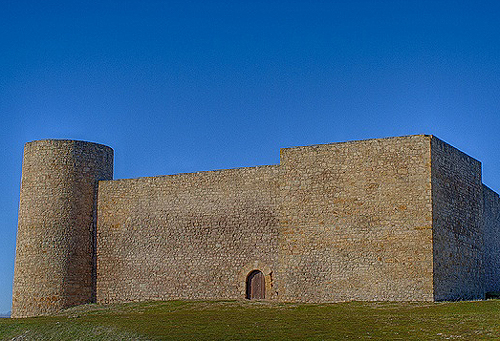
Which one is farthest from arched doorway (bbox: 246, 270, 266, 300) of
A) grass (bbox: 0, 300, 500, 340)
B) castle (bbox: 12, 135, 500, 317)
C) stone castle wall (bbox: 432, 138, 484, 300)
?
stone castle wall (bbox: 432, 138, 484, 300)

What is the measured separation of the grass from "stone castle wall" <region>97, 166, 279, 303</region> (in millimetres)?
1577


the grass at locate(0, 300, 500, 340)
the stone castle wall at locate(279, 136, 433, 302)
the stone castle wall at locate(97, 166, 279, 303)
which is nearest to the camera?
the grass at locate(0, 300, 500, 340)

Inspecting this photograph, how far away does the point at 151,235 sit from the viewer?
88.3ft

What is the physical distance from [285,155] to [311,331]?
28.9 feet

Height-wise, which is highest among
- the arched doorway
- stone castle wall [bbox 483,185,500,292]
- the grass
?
stone castle wall [bbox 483,185,500,292]

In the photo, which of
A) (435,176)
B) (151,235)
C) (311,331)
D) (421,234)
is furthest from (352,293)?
(151,235)

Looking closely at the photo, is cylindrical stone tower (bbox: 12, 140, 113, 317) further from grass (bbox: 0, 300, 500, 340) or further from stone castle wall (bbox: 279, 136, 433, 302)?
stone castle wall (bbox: 279, 136, 433, 302)

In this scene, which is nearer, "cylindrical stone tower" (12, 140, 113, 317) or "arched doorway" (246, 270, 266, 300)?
"arched doorway" (246, 270, 266, 300)

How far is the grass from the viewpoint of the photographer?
1608cm

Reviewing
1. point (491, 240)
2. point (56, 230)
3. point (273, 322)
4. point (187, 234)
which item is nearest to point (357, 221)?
point (273, 322)

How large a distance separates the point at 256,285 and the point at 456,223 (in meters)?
6.71

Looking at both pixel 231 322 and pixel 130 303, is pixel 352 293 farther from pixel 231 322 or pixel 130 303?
pixel 130 303

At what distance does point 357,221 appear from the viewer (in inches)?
901

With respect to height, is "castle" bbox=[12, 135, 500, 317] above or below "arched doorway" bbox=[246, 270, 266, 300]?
above
